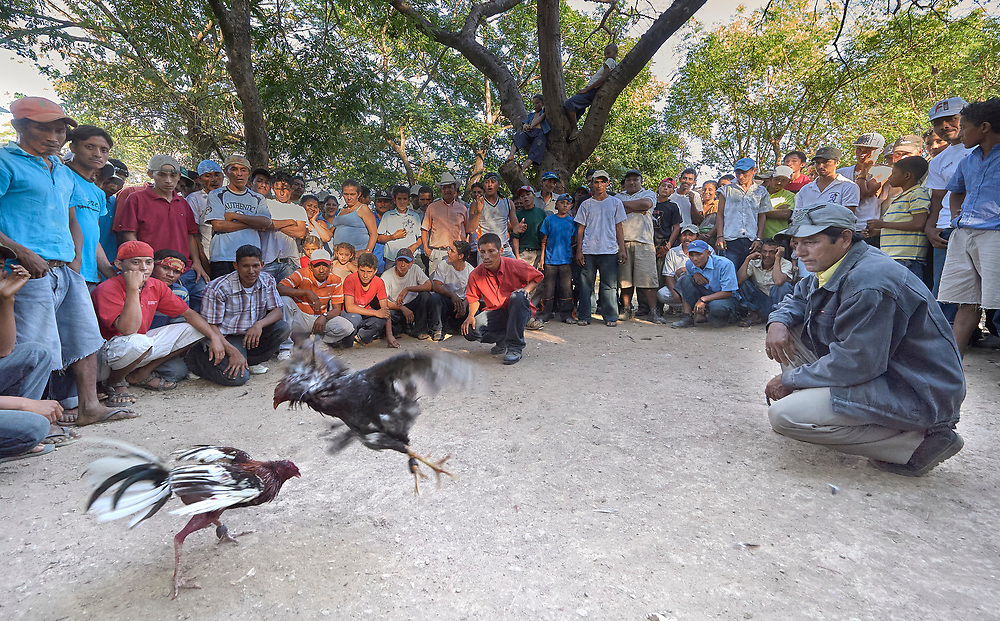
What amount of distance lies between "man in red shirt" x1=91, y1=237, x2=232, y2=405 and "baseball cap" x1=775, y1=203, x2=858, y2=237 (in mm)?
4239

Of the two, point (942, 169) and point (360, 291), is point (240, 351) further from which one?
point (942, 169)

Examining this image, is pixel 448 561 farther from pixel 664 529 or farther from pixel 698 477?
pixel 698 477

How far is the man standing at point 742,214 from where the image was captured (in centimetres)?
689

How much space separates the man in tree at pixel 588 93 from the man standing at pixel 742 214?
2.57 m

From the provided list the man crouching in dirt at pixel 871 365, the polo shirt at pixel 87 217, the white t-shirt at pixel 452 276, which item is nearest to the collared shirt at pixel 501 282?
the white t-shirt at pixel 452 276

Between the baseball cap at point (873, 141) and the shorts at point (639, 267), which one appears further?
the shorts at point (639, 267)

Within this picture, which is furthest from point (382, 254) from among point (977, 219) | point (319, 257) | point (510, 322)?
point (977, 219)

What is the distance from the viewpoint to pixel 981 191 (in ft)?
12.6

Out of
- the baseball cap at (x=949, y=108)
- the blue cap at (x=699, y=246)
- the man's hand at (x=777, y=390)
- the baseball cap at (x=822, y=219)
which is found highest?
the baseball cap at (x=949, y=108)

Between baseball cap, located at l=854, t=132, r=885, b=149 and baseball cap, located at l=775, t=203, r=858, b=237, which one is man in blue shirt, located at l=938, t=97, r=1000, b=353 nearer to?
baseball cap, located at l=854, t=132, r=885, b=149

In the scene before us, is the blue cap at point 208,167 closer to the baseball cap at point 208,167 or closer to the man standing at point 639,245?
the baseball cap at point 208,167

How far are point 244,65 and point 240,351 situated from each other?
4.57 meters

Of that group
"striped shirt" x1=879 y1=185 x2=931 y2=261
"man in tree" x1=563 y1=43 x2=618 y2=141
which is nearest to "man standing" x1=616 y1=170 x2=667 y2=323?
"man in tree" x1=563 y1=43 x2=618 y2=141

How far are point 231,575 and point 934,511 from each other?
298 centimetres
